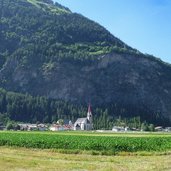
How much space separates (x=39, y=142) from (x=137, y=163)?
2598 centimetres

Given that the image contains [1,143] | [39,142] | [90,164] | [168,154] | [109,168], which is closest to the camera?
[109,168]

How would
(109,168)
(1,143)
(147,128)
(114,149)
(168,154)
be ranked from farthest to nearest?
(147,128), (1,143), (114,149), (168,154), (109,168)

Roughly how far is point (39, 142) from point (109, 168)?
29133mm

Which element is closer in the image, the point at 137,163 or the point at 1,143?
the point at 137,163

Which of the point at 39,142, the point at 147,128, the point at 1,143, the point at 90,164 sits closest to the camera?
the point at 90,164

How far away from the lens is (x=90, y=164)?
43.1 m

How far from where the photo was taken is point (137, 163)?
4444cm

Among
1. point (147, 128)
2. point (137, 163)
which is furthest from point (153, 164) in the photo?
point (147, 128)

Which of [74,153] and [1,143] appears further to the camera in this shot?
[1,143]

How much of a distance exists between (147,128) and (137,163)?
133 metres

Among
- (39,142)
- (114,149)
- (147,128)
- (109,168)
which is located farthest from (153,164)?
(147,128)

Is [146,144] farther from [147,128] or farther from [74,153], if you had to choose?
[147,128]

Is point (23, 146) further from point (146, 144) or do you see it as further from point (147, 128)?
point (147, 128)

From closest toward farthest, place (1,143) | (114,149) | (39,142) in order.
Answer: (114,149), (39,142), (1,143)
